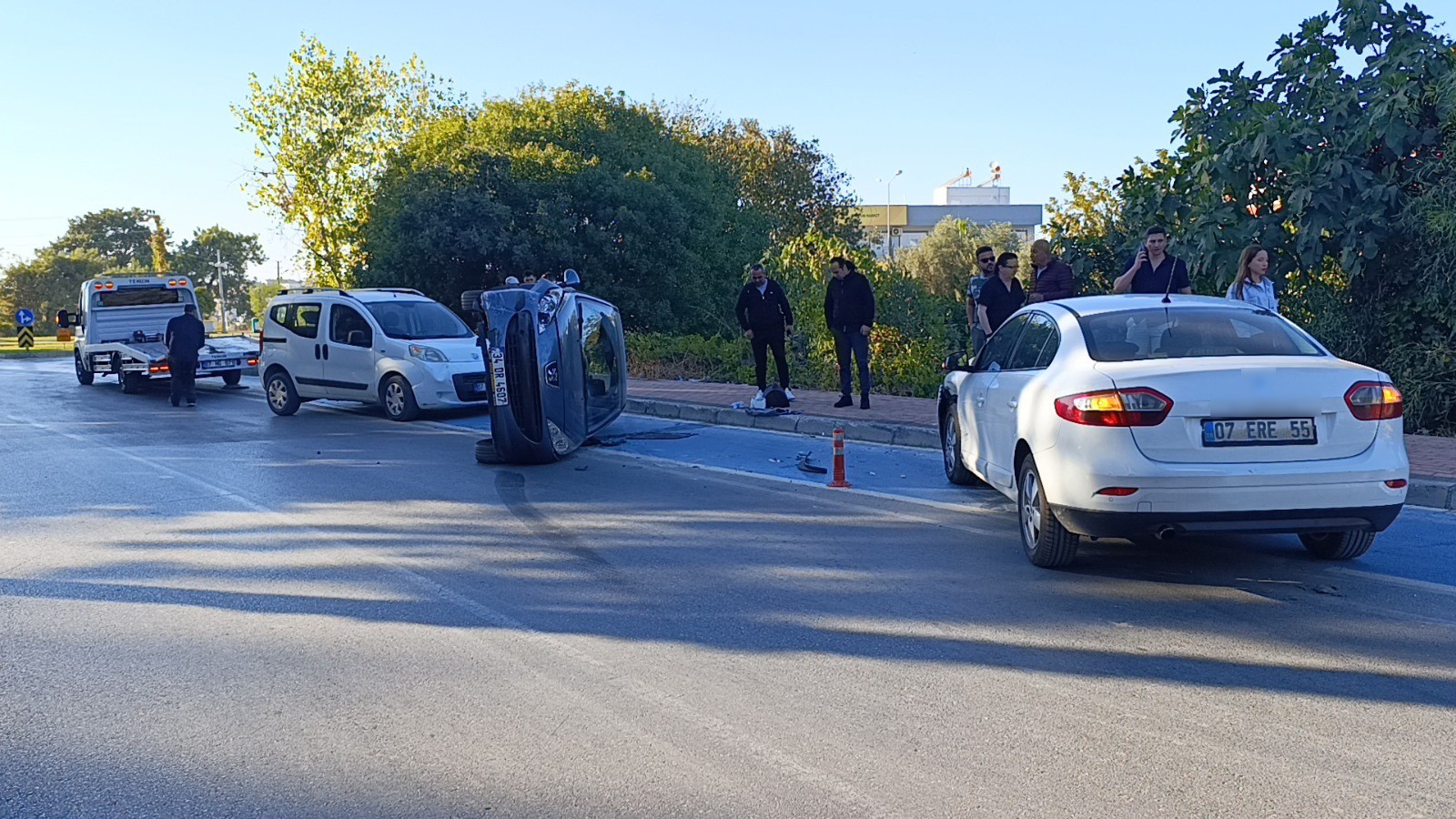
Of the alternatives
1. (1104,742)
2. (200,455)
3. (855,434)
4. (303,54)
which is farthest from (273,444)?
(303,54)

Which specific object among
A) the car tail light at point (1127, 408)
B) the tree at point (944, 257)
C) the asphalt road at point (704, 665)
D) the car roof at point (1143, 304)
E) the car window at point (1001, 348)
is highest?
the tree at point (944, 257)

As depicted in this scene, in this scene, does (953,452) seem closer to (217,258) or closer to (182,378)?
(182,378)

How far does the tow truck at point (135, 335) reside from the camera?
23.9 meters

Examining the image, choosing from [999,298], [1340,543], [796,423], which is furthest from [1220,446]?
[796,423]

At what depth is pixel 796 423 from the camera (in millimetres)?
14414

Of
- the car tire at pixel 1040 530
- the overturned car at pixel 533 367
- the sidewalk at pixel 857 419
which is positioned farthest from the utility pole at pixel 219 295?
the car tire at pixel 1040 530

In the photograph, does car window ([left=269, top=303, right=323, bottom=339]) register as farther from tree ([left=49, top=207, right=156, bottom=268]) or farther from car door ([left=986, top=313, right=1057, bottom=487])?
tree ([left=49, top=207, right=156, bottom=268])

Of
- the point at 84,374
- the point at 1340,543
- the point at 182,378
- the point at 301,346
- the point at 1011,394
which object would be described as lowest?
the point at 1340,543

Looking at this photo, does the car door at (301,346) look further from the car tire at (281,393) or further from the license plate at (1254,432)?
the license plate at (1254,432)

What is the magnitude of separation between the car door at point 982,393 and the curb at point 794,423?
97.8 inches

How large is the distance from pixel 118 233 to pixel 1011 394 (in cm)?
11277

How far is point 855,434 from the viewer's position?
13.6m

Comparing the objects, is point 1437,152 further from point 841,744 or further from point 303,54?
point 303,54

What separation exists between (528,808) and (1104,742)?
1.99 meters
